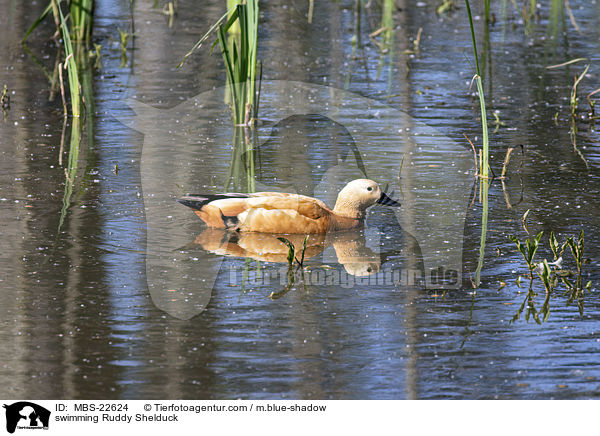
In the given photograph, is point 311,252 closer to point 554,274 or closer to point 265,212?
point 265,212

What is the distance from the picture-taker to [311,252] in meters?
7.83

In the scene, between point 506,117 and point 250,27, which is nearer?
point 250,27

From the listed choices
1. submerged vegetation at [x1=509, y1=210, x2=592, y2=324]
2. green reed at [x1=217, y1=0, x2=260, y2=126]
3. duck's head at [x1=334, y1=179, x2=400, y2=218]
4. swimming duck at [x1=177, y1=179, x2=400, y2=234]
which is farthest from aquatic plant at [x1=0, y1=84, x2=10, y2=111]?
submerged vegetation at [x1=509, y1=210, x2=592, y2=324]

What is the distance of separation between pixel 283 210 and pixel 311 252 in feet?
1.28

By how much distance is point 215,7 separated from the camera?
20094mm

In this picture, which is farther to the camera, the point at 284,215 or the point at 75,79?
the point at 75,79

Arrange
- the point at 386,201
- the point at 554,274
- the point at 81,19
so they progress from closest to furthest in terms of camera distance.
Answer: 1. the point at 554,274
2. the point at 386,201
3. the point at 81,19

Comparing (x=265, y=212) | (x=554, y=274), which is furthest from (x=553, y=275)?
(x=265, y=212)

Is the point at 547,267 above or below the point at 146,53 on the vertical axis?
below

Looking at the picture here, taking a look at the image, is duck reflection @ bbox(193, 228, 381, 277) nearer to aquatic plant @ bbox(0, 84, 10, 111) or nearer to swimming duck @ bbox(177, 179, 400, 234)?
swimming duck @ bbox(177, 179, 400, 234)

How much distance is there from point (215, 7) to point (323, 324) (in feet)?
47.5

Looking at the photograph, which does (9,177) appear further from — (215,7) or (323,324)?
(215,7)
